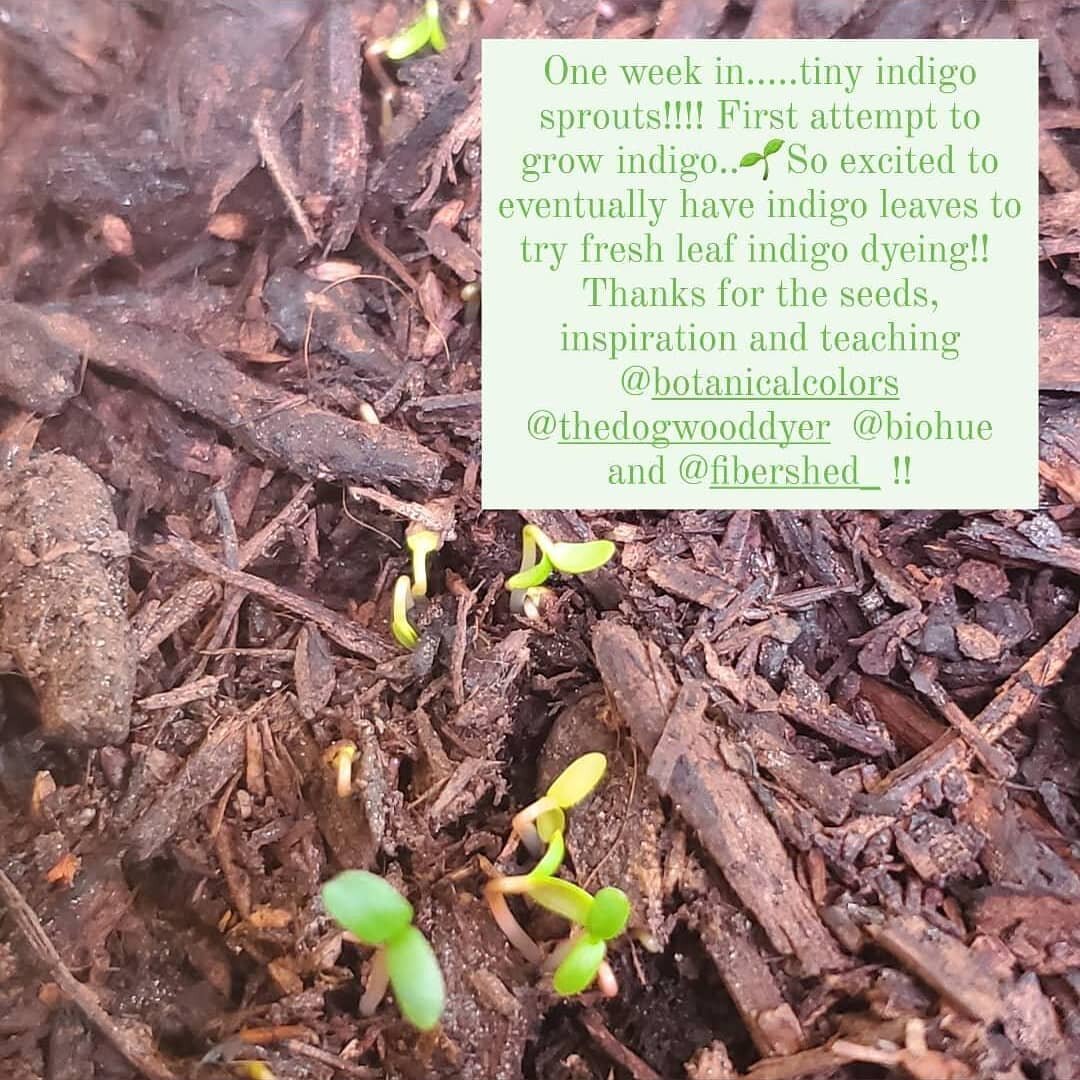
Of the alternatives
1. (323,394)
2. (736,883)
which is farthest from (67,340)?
(736,883)

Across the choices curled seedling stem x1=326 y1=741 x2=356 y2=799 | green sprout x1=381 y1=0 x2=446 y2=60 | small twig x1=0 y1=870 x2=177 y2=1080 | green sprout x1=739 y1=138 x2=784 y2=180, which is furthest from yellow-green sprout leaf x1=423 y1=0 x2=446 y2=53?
small twig x1=0 y1=870 x2=177 y2=1080

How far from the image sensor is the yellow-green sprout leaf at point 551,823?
94 centimetres

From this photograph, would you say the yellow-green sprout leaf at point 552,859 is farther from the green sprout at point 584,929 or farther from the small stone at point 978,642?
the small stone at point 978,642

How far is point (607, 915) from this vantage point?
33.4 inches

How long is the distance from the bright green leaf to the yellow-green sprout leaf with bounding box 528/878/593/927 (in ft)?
0.94

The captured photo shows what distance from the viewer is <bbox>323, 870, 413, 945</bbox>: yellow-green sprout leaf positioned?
2.65ft

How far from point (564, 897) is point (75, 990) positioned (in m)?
0.45

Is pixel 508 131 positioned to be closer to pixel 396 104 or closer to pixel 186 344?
pixel 396 104

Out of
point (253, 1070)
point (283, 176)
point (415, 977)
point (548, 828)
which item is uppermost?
point (283, 176)

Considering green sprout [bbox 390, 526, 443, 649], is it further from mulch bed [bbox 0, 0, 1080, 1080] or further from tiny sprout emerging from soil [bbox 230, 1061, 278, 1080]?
tiny sprout emerging from soil [bbox 230, 1061, 278, 1080]

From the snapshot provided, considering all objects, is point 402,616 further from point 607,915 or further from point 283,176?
point 283,176

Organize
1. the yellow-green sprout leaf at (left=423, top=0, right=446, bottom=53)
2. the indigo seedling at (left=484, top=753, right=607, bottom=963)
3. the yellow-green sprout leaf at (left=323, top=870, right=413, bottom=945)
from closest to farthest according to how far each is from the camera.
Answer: the yellow-green sprout leaf at (left=323, top=870, right=413, bottom=945) < the indigo seedling at (left=484, top=753, right=607, bottom=963) < the yellow-green sprout leaf at (left=423, top=0, right=446, bottom=53)

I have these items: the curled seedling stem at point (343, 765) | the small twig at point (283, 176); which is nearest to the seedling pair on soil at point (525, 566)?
the curled seedling stem at point (343, 765)

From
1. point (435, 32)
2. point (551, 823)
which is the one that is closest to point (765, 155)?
point (435, 32)
